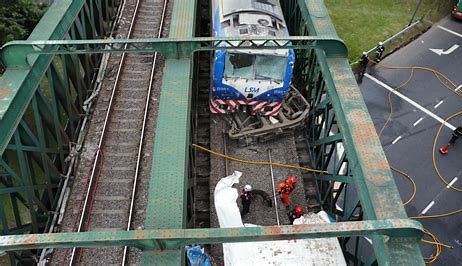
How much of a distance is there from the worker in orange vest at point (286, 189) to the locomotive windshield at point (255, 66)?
326cm

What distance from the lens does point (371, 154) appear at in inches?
332


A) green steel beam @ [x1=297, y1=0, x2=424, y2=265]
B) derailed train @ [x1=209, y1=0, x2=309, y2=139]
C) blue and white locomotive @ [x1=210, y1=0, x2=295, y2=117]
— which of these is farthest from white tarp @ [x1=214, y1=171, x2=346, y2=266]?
blue and white locomotive @ [x1=210, y1=0, x2=295, y2=117]

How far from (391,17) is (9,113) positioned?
22460 mm

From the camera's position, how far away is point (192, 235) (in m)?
6.40

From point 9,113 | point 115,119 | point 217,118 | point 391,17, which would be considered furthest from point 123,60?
point 391,17

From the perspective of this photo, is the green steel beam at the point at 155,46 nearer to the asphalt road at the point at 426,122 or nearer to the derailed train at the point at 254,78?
the derailed train at the point at 254,78

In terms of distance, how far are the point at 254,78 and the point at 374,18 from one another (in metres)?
14.9

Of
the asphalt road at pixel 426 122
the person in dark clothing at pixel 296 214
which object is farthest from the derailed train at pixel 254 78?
the asphalt road at pixel 426 122

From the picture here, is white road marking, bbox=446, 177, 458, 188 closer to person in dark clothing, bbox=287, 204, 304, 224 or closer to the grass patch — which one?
the grass patch

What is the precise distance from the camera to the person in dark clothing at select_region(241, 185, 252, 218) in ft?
36.7

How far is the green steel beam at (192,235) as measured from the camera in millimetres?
6047

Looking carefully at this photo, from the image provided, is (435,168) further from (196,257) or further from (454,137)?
(196,257)

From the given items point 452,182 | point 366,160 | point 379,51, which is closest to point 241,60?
point 366,160

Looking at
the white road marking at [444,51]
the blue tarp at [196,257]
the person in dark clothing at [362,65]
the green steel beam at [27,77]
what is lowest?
the white road marking at [444,51]
